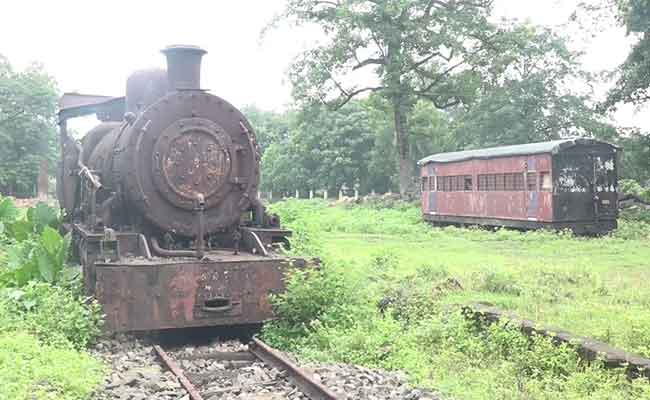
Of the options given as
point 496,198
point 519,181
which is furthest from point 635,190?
point 519,181

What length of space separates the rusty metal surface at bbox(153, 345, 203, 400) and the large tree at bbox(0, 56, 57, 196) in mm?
43858

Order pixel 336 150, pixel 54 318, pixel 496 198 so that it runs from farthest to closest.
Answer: pixel 336 150, pixel 496 198, pixel 54 318

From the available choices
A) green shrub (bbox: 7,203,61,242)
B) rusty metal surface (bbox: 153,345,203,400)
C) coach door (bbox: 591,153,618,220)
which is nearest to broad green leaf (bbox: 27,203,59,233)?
green shrub (bbox: 7,203,61,242)

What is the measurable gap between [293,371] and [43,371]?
1.92 m

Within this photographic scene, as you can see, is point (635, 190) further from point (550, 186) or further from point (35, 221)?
point (35, 221)

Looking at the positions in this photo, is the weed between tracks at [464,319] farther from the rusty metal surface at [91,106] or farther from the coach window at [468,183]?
the coach window at [468,183]

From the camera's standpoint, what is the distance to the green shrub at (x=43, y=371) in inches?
200

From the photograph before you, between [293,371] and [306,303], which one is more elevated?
[306,303]

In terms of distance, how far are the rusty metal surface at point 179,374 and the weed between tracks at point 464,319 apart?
47.8 inches

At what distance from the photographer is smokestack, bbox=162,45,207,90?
8688 mm

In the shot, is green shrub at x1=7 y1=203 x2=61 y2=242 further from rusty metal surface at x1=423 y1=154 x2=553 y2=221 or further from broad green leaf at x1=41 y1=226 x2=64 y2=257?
rusty metal surface at x1=423 y1=154 x2=553 y2=221

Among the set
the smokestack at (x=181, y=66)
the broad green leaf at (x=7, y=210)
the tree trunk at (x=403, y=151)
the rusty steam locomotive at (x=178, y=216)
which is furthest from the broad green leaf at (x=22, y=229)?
the tree trunk at (x=403, y=151)

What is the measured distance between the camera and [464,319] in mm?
7730

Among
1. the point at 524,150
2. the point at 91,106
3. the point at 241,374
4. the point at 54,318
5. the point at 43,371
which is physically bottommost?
the point at 241,374
